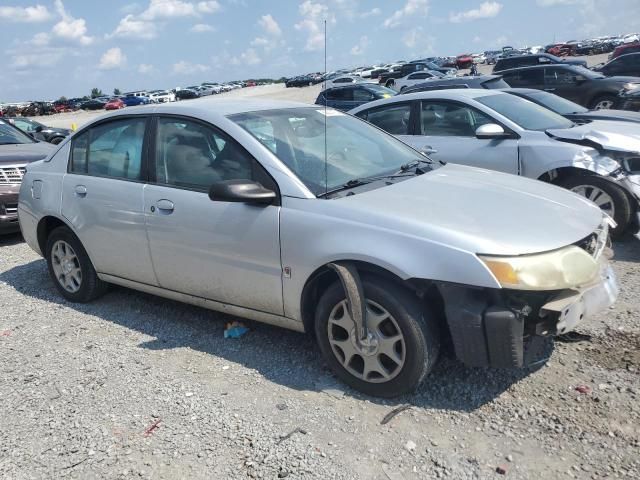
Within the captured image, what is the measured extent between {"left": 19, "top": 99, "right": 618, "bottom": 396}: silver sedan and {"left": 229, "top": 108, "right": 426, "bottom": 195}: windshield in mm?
15

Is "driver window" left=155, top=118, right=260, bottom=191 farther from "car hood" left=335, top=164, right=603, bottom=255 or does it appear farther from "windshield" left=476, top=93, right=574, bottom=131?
"windshield" left=476, top=93, right=574, bottom=131

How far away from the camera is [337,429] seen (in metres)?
2.94

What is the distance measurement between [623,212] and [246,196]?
4080 millimetres

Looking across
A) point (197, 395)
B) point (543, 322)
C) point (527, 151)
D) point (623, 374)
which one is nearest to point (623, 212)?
point (527, 151)

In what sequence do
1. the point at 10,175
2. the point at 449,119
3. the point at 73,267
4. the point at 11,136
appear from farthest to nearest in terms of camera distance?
the point at 11,136, the point at 10,175, the point at 449,119, the point at 73,267

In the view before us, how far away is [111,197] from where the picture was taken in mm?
4312

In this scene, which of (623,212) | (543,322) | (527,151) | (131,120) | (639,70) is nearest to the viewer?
(543,322)

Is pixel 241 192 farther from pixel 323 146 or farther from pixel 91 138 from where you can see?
pixel 91 138

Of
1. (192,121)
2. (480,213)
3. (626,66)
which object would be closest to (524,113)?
(480,213)

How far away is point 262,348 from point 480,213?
1.73 metres

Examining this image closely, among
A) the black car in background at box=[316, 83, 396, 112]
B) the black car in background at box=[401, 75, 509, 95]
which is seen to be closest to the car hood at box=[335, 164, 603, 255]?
the black car in background at box=[401, 75, 509, 95]

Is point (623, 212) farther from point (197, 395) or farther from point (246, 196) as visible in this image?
point (197, 395)

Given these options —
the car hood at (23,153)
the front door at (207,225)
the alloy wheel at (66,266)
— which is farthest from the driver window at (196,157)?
the car hood at (23,153)

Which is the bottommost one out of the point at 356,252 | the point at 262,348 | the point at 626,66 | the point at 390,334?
the point at 262,348
